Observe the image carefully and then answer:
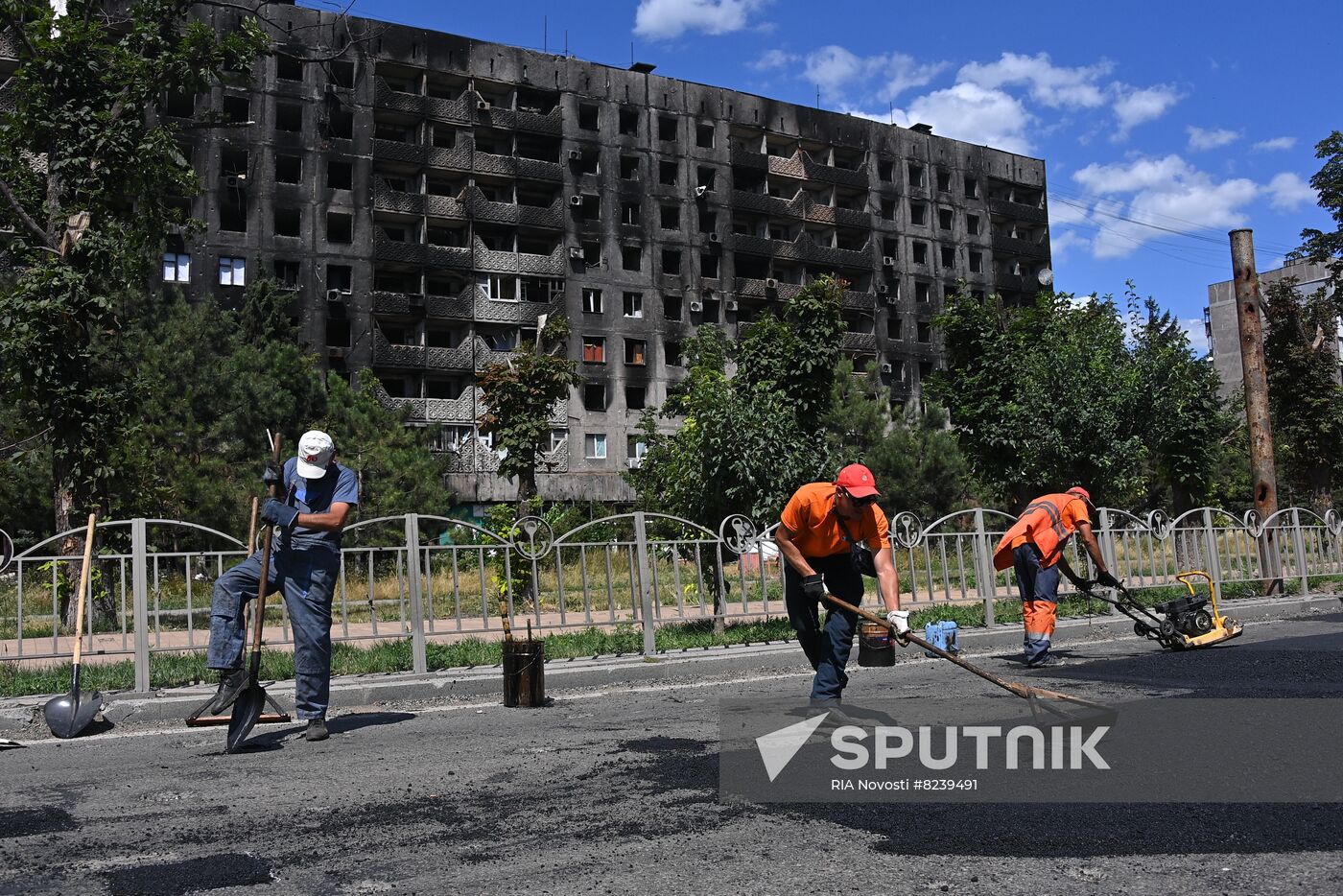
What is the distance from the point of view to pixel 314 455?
712 cm

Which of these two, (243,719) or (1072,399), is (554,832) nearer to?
(243,719)

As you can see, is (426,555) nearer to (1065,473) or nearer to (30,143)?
(30,143)

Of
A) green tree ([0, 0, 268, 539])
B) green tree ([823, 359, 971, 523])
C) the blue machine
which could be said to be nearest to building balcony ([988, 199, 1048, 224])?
green tree ([823, 359, 971, 523])

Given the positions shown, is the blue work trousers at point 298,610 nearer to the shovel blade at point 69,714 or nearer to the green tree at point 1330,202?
the shovel blade at point 69,714

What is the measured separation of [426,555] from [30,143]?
402 inches

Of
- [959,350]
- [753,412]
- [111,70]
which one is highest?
[111,70]

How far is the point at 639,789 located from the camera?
4.97m

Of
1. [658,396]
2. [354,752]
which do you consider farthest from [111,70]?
[658,396]

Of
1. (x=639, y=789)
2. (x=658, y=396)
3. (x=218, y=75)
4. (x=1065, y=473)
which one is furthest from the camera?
(x=658, y=396)

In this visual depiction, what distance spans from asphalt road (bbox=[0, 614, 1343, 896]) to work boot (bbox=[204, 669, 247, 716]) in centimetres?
26

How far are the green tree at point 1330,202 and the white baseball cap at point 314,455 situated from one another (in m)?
34.3

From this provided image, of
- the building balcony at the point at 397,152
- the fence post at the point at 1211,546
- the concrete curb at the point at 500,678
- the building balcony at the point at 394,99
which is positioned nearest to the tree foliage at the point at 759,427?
the concrete curb at the point at 500,678

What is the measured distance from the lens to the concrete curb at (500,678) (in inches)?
323

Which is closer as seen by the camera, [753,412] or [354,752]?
[354,752]
